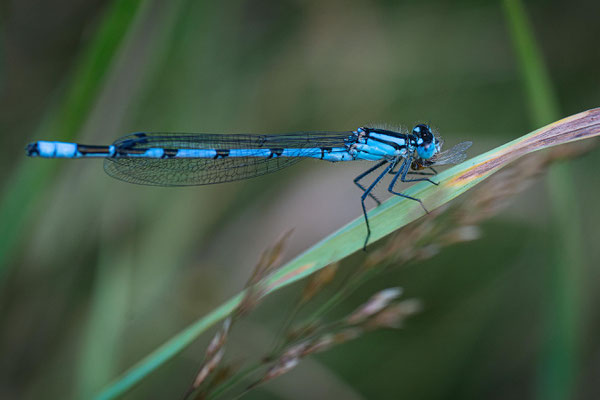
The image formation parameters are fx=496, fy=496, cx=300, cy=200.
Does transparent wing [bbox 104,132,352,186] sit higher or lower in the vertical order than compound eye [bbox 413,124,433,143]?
higher

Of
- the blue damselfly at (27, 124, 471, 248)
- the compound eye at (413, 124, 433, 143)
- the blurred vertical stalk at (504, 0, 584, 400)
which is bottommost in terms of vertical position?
the blurred vertical stalk at (504, 0, 584, 400)

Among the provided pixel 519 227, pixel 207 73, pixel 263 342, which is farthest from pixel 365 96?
pixel 263 342

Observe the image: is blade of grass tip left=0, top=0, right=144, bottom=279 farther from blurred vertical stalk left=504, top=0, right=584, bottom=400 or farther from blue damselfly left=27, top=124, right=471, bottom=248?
blurred vertical stalk left=504, top=0, right=584, bottom=400

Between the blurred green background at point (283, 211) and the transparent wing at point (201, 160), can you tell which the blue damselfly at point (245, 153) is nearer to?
the transparent wing at point (201, 160)

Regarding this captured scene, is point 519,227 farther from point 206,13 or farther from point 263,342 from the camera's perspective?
point 206,13

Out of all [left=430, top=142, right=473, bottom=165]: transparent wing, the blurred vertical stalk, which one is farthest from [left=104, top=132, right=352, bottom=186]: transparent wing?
the blurred vertical stalk

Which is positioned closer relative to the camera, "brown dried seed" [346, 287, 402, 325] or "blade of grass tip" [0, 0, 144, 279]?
"brown dried seed" [346, 287, 402, 325]

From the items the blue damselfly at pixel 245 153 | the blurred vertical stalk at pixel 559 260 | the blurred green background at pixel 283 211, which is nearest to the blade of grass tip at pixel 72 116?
the blurred green background at pixel 283 211
